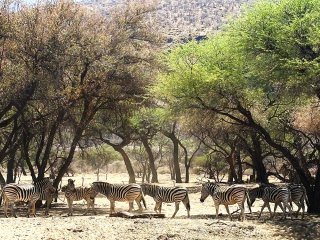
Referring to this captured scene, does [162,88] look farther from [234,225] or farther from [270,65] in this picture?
[234,225]

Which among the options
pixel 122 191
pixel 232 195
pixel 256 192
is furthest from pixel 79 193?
pixel 256 192

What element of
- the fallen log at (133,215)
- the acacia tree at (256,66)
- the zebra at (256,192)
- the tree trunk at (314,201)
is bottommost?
the fallen log at (133,215)

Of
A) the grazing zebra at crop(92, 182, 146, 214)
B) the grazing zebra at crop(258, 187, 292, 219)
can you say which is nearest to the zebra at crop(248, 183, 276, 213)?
the grazing zebra at crop(258, 187, 292, 219)

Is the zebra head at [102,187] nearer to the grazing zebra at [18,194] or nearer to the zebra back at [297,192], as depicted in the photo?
the grazing zebra at [18,194]

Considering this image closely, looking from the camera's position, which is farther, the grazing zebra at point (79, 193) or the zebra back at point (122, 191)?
the grazing zebra at point (79, 193)

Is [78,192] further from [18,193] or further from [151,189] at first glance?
[151,189]

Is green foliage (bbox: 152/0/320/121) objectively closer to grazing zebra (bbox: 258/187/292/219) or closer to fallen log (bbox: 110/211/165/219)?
grazing zebra (bbox: 258/187/292/219)

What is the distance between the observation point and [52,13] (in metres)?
23.0

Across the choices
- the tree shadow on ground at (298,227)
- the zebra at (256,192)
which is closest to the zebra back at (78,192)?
the zebra at (256,192)

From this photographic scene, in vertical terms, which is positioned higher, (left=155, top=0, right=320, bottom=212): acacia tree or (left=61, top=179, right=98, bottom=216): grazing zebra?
(left=155, top=0, right=320, bottom=212): acacia tree

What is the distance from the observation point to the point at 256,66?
20469 mm

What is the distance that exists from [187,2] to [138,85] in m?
125

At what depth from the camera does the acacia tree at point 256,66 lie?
19.1 metres

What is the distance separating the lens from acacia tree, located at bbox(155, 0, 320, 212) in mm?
19141
